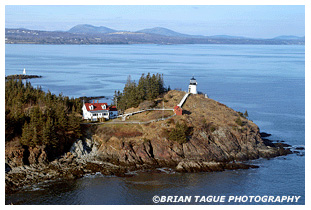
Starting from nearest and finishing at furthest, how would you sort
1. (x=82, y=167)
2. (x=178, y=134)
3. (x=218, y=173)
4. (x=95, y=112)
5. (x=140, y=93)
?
(x=82, y=167), (x=218, y=173), (x=178, y=134), (x=95, y=112), (x=140, y=93)

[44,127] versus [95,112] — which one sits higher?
[95,112]

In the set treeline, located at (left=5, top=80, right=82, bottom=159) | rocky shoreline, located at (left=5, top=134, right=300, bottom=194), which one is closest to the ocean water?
rocky shoreline, located at (left=5, top=134, right=300, bottom=194)

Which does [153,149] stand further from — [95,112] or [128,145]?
[95,112]

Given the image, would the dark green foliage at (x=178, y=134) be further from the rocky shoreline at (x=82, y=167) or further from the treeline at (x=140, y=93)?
the treeline at (x=140, y=93)

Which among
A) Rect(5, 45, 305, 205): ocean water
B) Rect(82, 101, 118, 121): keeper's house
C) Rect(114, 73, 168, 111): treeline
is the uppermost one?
Rect(114, 73, 168, 111): treeline

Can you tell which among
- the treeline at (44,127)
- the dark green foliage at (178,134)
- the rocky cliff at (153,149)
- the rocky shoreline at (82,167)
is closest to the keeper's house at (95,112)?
the rocky cliff at (153,149)

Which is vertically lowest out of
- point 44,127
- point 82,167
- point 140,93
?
point 82,167

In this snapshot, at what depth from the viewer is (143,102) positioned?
62125mm

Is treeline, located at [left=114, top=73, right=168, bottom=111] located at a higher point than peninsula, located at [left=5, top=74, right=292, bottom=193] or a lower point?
higher

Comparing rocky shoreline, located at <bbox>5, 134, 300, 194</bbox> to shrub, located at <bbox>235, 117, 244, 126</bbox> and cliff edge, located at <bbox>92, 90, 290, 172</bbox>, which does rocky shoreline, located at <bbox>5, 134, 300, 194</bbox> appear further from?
shrub, located at <bbox>235, 117, 244, 126</bbox>

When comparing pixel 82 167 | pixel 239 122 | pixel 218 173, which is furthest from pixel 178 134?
pixel 82 167

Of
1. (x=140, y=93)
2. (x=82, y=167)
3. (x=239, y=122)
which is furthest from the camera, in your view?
(x=140, y=93)

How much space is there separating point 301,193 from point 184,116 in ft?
69.5
